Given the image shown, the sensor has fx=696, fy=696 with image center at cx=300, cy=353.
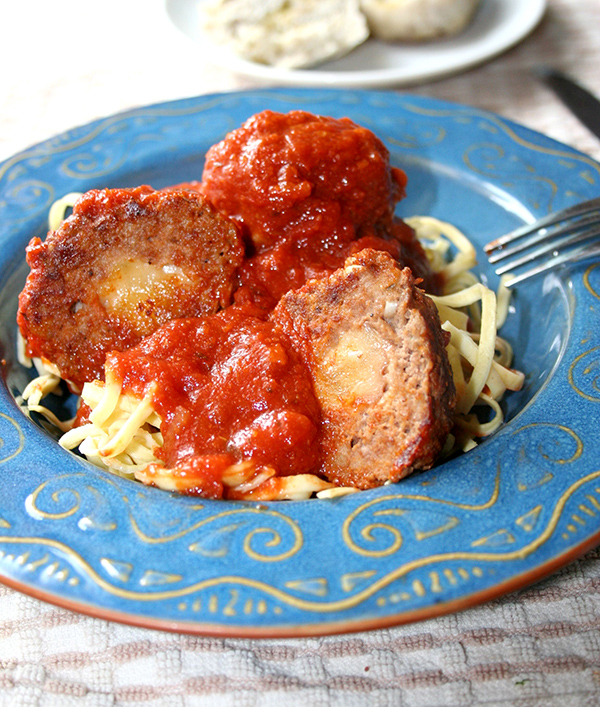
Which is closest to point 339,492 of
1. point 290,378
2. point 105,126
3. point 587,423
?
point 290,378

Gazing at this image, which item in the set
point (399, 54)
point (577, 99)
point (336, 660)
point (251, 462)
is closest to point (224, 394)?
point (251, 462)

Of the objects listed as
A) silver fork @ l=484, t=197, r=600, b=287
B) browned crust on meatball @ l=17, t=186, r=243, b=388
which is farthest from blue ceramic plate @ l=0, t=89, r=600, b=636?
browned crust on meatball @ l=17, t=186, r=243, b=388

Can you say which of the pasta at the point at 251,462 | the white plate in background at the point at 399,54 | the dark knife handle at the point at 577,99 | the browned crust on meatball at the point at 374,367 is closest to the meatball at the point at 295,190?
the browned crust on meatball at the point at 374,367

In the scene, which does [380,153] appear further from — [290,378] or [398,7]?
[398,7]

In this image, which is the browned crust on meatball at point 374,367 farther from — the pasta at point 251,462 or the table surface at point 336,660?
the table surface at point 336,660

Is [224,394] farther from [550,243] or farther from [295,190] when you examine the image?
[550,243]
